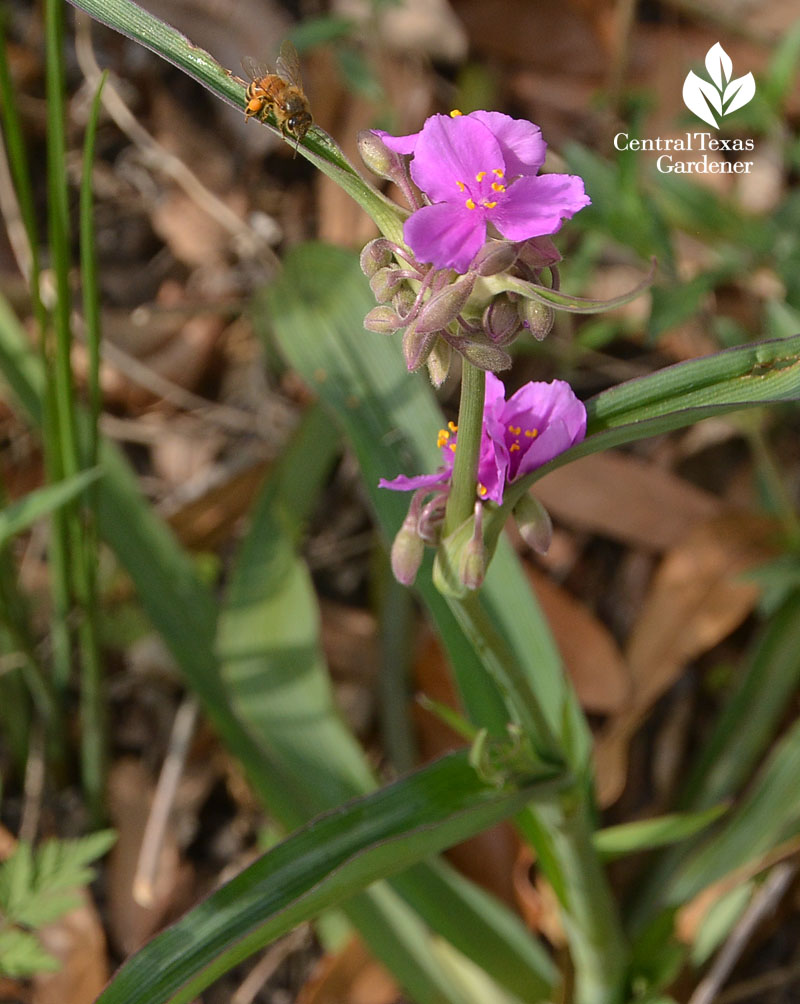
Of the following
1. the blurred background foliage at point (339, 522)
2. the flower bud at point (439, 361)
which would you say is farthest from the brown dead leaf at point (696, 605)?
the flower bud at point (439, 361)

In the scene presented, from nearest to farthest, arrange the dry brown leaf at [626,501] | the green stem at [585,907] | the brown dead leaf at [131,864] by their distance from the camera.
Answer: the green stem at [585,907]
the brown dead leaf at [131,864]
the dry brown leaf at [626,501]

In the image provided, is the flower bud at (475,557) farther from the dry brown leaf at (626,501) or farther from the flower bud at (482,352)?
the dry brown leaf at (626,501)

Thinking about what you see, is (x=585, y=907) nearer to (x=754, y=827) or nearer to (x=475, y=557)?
(x=754, y=827)

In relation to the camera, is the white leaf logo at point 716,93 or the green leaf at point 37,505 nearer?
the green leaf at point 37,505

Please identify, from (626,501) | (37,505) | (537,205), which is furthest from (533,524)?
(626,501)

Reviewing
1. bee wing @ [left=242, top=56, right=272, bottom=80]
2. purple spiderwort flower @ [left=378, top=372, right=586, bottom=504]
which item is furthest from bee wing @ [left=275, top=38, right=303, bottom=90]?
purple spiderwort flower @ [left=378, top=372, right=586, bottom=504]

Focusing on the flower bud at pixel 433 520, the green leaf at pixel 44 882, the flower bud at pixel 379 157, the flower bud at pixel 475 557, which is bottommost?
the green leaf at pixel 44 882
